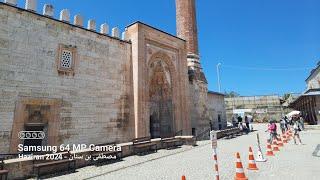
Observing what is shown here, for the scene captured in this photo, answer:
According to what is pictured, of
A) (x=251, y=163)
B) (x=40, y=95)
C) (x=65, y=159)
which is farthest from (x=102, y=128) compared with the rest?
(x=251, y=163)

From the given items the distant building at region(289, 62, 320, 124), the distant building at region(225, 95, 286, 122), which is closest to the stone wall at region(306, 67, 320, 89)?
the distant building at region(289, 62, 320, 124)

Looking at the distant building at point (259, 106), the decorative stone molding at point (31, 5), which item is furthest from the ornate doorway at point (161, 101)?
the distant building at point (259, 106)

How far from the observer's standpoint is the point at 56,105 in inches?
392

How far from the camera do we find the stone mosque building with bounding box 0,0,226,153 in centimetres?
902

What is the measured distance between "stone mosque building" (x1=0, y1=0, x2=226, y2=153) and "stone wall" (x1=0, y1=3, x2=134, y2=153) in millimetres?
34

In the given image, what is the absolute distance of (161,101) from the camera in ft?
52.9

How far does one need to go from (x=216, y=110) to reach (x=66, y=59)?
16374 mm

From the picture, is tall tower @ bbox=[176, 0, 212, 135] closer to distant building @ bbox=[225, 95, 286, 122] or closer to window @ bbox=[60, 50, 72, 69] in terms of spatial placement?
window @ bbox=[60, 50, 72, 69]

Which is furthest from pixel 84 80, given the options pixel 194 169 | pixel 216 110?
pixel 216 110

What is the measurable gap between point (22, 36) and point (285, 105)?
129ft

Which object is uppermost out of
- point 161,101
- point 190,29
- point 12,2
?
point 190,29

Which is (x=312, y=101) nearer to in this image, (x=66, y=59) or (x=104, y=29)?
(x=104, y=29)

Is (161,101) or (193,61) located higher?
(193,61)

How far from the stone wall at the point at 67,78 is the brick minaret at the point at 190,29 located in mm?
6127
